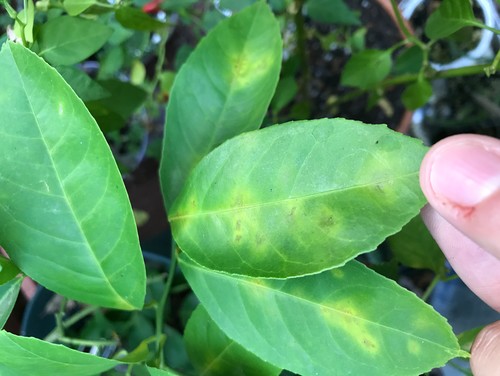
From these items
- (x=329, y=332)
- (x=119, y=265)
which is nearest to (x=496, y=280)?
(x=329, y=332)

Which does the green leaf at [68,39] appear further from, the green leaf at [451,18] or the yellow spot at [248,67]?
the green leaf at [451,18]

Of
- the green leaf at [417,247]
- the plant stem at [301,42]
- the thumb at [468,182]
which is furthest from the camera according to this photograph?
the plant stem at [301,42]

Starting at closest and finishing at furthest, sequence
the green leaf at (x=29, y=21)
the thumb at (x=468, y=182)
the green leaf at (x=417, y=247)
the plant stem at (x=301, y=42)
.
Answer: the thumb at (x=468, y=182) < the green leaf at (x=29, y=21) < the green leaf at (x=417, y=247) < the plant stem at (x=301, y=42)

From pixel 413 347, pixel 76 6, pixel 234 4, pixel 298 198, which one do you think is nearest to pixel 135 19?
pixel 76 6

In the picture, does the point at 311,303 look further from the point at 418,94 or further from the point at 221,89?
the point at 418,94

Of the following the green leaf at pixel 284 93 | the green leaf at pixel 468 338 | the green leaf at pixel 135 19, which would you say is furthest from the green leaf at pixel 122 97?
the green leaf at pixel 468 338

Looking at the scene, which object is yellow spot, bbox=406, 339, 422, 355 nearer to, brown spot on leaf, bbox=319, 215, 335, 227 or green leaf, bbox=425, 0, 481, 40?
brown spot on leaf, bbox=319, 215, 335, 227
